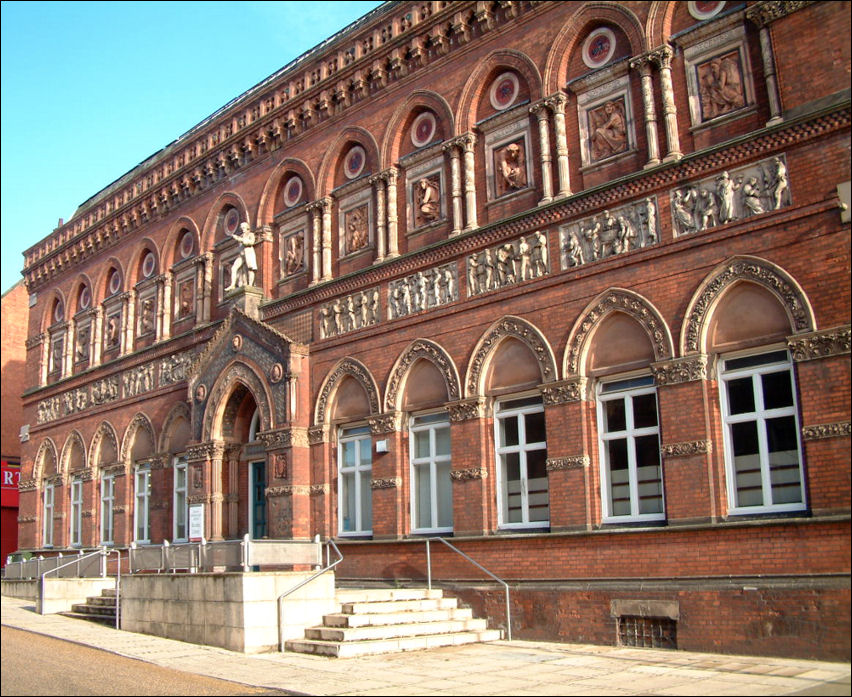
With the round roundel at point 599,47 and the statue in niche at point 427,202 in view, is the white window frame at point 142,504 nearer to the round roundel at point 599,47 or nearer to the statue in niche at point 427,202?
the statue in niche at point 427,202

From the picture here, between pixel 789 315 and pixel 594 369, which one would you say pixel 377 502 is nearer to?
pixel 594 369

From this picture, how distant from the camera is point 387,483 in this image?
63.0ft

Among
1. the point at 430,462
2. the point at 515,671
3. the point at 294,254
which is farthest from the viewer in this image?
the point at 294,254

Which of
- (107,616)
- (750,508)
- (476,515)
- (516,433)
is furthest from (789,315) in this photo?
(107,616)

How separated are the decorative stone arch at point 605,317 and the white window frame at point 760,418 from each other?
98 cm

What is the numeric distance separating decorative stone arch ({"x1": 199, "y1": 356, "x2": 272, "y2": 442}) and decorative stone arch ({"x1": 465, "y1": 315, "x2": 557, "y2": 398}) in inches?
230

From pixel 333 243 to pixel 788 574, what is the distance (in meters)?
12.3

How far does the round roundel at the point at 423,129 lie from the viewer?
20.0 meters

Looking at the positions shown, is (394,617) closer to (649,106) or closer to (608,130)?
(608,130)

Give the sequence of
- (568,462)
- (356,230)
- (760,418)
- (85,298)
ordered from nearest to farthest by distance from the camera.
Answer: (760,418)
(568,462)
(356,230)
(85,298)

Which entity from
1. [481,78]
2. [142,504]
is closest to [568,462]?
[481,78]

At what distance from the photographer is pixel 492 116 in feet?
61.3

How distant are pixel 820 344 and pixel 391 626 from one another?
776 centimetres

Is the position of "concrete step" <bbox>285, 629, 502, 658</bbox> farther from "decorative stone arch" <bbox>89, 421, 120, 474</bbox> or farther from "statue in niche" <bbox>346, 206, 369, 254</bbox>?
"decorative stone arch" <bbox>89, 421, 120, 474</bbox>
